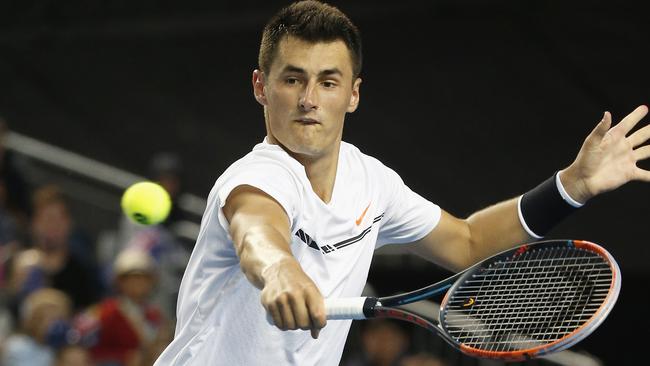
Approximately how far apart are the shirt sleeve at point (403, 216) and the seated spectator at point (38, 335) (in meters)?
3.81

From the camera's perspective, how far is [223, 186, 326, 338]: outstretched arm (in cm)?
349

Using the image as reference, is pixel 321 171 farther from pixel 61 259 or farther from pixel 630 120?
pixel 61 259

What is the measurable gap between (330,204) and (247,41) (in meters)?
12.8

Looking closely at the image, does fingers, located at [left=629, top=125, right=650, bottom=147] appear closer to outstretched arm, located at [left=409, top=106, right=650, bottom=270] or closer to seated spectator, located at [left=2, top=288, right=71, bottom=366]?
outstretched arm, located at [left=409, top=106, right=650, bottom=270]

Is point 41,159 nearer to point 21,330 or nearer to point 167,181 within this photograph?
point 167,181

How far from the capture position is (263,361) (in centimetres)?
439

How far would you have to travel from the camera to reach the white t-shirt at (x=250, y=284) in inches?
171

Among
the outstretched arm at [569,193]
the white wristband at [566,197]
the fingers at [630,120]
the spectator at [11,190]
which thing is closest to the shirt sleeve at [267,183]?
the outstretched arm at [569,193]

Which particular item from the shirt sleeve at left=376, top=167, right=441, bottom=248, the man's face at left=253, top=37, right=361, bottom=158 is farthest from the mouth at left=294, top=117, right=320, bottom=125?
the shirt sleeve at left=376, top=167, right=441, bottom=248

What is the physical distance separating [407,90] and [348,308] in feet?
37.8

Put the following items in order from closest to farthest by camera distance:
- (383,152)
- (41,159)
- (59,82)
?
1. (41,159)
2. (383,152)
3. (59,82)

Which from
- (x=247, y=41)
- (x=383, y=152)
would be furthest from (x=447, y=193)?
(x=247, y=41)

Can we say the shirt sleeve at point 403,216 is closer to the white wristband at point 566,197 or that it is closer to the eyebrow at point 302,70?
the white wristband at point 566,197

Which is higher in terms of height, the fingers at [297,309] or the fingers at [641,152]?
the fingers at [641,152]
